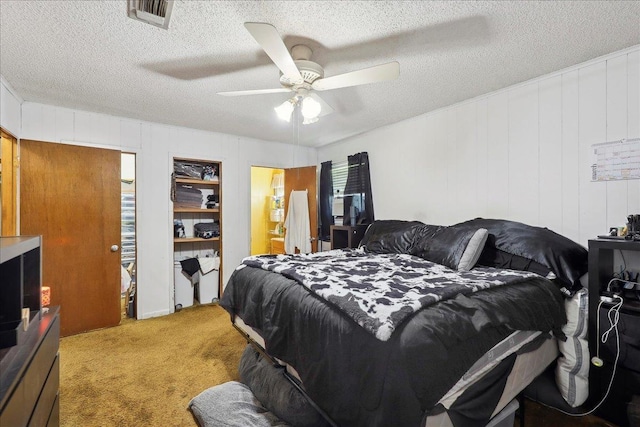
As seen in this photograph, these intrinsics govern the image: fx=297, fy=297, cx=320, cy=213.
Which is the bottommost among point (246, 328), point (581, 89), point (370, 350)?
point (246, 328)

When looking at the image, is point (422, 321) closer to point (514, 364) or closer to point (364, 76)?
point (514, 364)

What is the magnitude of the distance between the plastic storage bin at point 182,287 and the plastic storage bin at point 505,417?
3.56 m

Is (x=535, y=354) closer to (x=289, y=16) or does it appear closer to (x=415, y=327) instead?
(x=415, y=327)

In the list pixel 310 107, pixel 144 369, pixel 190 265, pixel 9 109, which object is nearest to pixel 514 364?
pixel 310 107

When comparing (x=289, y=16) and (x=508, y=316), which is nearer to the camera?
(x=508, y=316)

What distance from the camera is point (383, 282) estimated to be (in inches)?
69.0

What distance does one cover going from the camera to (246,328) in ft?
7.16

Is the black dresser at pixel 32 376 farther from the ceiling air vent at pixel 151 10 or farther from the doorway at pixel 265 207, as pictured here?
the doorway at pixel 265 207

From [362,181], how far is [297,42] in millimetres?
2393

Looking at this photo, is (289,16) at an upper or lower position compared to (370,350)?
upper

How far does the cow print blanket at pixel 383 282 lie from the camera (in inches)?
49.1

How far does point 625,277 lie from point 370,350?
77.3 inches

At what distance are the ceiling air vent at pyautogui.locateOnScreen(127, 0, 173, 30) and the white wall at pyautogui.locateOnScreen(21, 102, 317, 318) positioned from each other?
230cm

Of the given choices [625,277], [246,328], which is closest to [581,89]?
[625,277]
